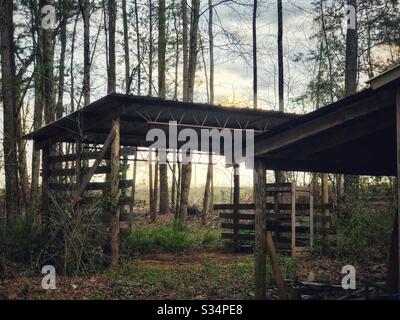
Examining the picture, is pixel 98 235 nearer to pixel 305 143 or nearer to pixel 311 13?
pixel 305 143

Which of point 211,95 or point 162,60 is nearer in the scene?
point 162,60

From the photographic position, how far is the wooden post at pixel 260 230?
9016 mm

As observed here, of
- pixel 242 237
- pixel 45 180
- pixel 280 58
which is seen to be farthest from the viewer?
pixel 280 58

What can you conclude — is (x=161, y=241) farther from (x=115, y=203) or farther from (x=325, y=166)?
(x=325, y=166)

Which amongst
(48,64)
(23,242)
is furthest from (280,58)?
(23,242)

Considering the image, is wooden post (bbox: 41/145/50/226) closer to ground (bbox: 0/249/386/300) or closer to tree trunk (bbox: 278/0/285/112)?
ground (bbox: 0/249/386/300)

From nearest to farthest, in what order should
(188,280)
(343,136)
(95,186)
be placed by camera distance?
(343,136) → (188,280) → (95,186)

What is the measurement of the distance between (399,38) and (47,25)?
54.6 ft

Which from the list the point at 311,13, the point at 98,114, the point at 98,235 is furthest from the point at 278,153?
the point at 311,13

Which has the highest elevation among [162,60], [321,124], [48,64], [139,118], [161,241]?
[162,60]

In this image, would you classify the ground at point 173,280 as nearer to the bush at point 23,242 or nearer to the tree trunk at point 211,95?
the bush at point 23,242

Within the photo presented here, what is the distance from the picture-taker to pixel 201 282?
11148 millimetres

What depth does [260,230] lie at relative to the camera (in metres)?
9.16

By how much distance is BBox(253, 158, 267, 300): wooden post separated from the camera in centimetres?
902
